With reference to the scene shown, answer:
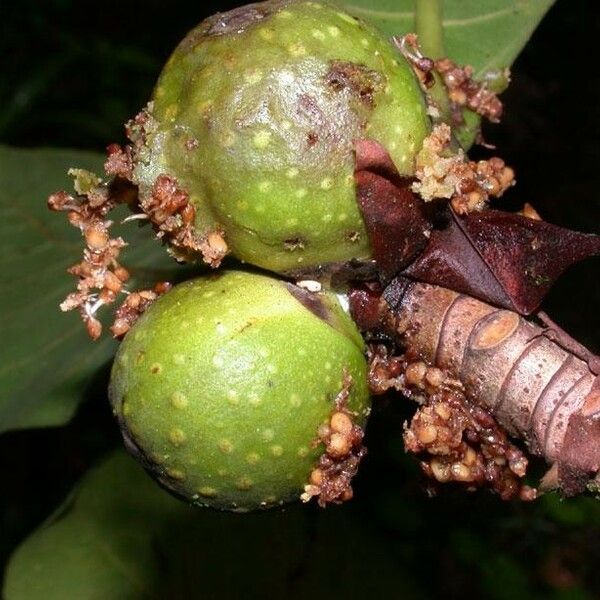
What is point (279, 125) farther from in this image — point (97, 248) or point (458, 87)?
point (458, 87)

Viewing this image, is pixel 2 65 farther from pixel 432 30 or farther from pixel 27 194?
pixel 432 30

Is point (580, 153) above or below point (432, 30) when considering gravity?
below

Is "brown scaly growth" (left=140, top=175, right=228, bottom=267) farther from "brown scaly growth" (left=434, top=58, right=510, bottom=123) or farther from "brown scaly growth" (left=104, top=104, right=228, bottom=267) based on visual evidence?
"brown scaly growth" (left=434, top=58, right=510, bottom=123)

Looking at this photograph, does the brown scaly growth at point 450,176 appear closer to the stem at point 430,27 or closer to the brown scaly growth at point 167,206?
the brown scaly growth at point 167,206

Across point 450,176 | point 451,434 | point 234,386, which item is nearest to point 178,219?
point 234,386

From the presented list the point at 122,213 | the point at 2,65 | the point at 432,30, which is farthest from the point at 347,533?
the point at 2,65
